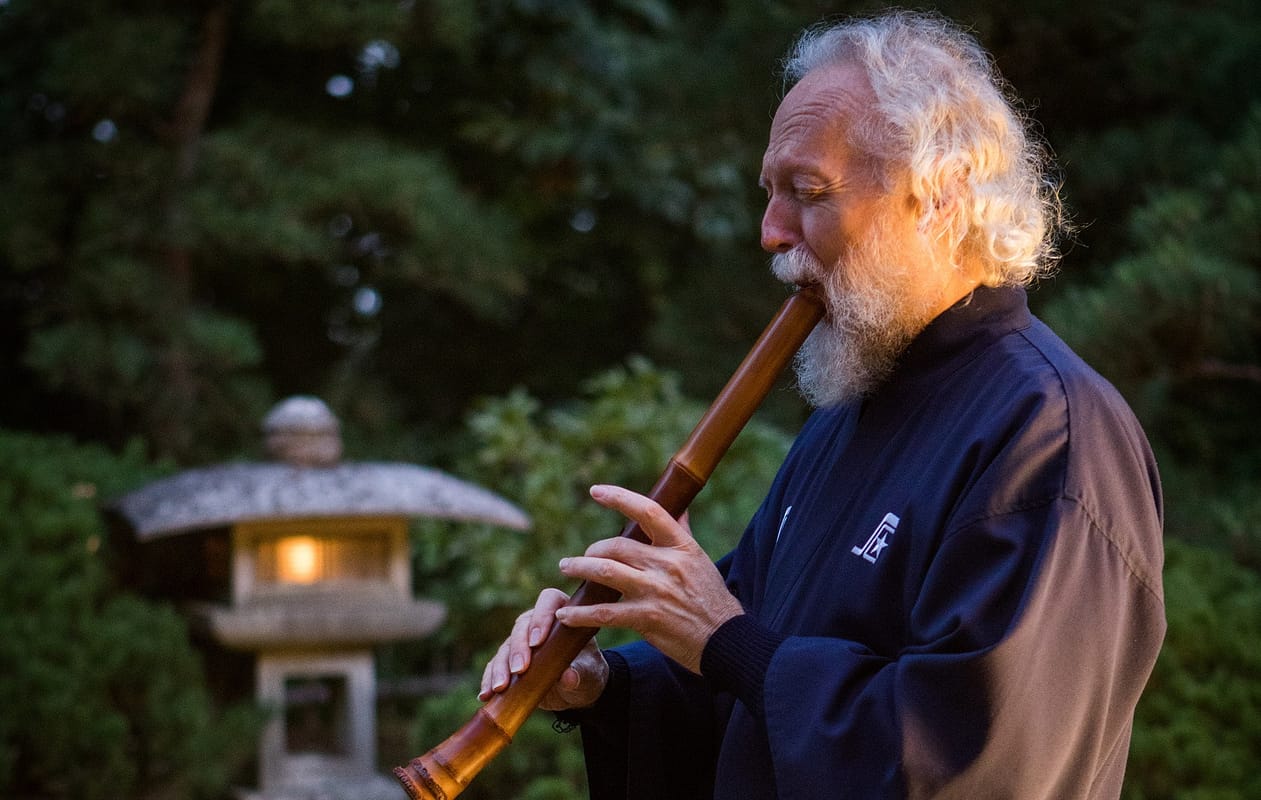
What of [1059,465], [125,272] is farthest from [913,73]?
[125,272]

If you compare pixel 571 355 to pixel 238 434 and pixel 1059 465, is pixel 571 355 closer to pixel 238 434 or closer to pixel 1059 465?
pixel 238 434

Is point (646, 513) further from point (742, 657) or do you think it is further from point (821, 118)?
point (821, 118)

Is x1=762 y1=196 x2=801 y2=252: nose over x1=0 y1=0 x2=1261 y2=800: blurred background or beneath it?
over

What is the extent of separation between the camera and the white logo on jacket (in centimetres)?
186

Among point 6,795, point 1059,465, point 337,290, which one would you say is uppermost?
point 1059,465

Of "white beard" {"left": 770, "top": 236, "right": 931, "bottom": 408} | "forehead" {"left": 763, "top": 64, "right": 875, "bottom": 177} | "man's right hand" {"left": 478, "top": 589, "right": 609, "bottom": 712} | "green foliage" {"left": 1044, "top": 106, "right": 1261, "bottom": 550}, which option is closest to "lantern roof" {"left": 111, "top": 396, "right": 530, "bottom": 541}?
"green foliage" {"left": 1044, "top": 106, "right": 1261, "bottom": 550}

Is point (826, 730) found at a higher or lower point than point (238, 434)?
higher

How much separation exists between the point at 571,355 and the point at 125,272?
3813 mm

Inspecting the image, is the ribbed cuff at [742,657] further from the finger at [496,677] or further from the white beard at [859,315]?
the white beard at [859,315]

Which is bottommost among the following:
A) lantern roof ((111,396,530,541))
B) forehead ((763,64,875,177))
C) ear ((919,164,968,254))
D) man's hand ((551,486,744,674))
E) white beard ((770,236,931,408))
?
lantern roof ((111,396,530,541))

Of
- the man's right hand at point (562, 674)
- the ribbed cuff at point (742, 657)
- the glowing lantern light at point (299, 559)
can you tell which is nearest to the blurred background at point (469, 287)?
the glowing lantern light at point (299, 559)

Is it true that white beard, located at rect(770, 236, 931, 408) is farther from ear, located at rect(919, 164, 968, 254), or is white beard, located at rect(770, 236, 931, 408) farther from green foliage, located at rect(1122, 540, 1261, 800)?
green foliage, located at rect(1122, 540, 1261, 800)

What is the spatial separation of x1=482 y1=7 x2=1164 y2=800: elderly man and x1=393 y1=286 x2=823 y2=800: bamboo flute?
0.04 meters

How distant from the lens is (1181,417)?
19.8 feet
